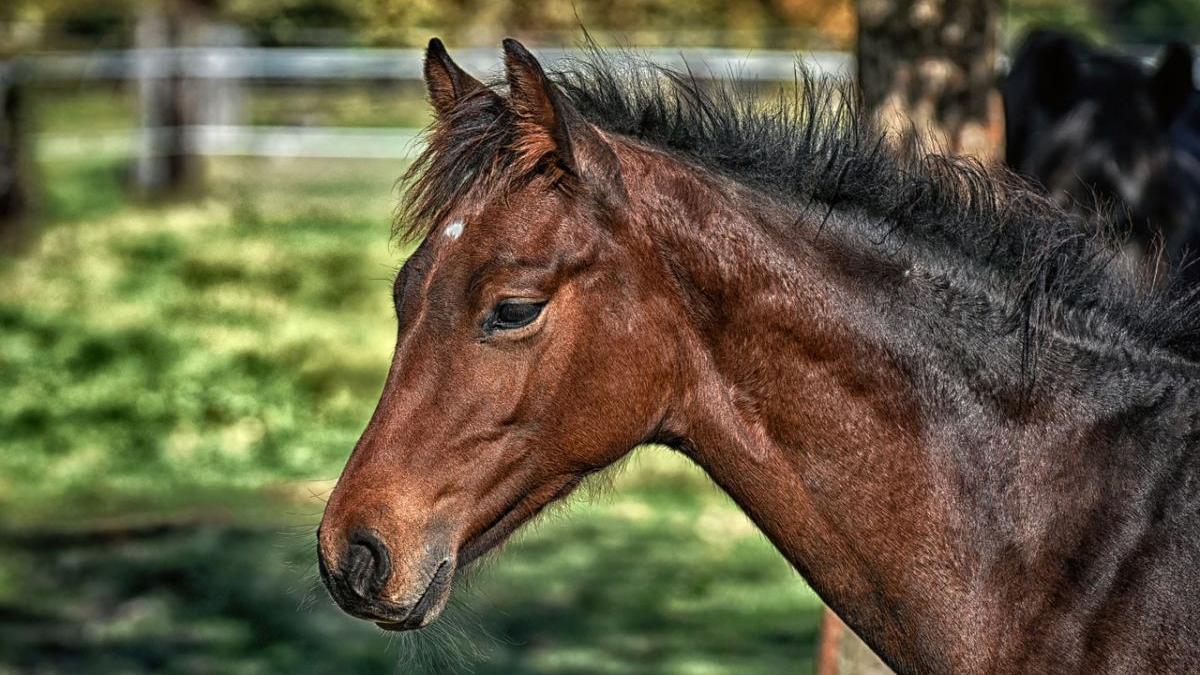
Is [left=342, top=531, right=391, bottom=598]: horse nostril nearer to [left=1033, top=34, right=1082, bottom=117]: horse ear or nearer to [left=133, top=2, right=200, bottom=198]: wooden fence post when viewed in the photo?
[left=1033, top=34, right=1082, bottom=117]: horse ear

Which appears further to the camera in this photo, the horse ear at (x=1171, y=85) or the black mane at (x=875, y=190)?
the horse ear at (x=1171, y=85)

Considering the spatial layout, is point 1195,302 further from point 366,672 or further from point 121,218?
point 121,218

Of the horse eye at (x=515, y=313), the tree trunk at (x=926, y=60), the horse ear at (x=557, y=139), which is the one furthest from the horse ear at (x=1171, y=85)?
the horse eye at (x=515, y=313)

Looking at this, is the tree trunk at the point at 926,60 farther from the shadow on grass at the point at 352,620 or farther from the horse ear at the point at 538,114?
the horse ear at the point at 538,114

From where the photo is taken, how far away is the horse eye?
118 inches

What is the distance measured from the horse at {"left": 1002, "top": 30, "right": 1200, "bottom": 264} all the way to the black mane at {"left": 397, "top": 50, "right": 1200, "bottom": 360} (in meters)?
3.68

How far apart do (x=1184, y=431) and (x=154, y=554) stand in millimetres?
6412

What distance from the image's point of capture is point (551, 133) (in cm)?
304

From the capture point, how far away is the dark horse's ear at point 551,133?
3014 millimetres

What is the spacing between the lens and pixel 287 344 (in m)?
11.6

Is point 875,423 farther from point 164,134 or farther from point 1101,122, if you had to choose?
point 164,134

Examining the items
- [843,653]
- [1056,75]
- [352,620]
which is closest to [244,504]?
[352,620]

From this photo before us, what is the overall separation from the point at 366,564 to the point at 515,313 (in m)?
0.58

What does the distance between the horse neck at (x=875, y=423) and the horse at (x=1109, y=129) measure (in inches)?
153
